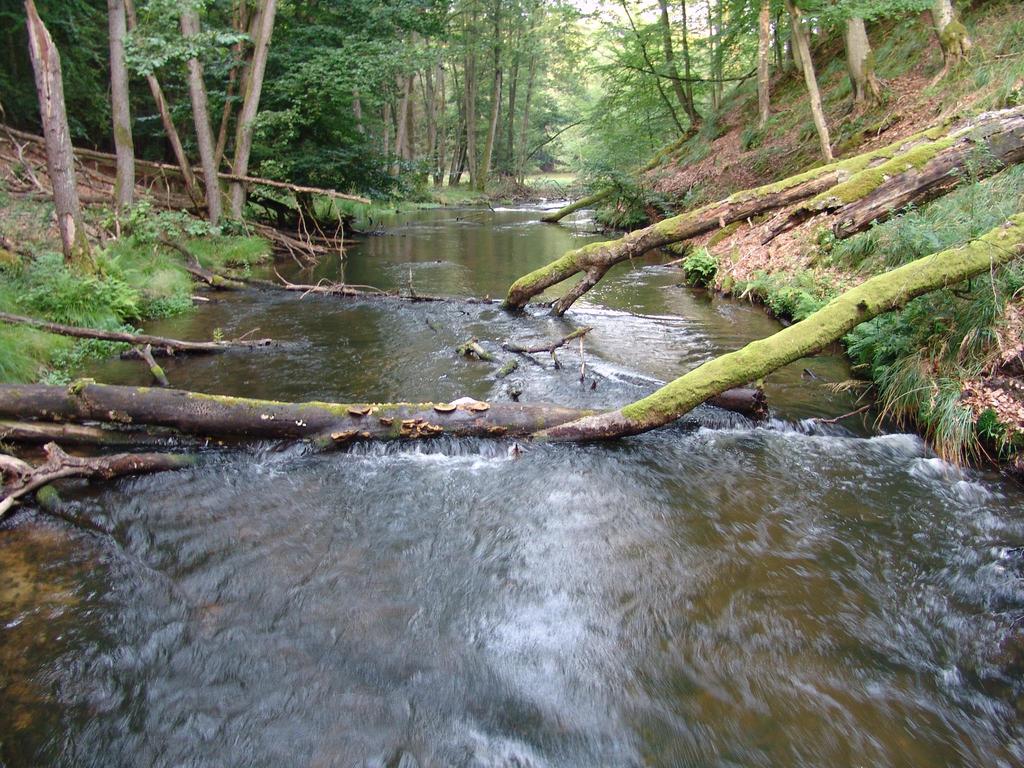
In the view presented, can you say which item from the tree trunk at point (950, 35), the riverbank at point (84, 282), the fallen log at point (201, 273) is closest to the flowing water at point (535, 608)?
the riverbank at point (84, 282)

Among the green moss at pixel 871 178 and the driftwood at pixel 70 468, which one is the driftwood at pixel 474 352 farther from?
the green moss at pixel 871 178

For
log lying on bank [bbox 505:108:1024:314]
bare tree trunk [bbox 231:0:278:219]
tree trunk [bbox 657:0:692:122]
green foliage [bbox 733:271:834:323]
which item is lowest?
green foliage [bbox 733:271:834:323]

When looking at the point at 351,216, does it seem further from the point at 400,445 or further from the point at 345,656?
the point at 345,656

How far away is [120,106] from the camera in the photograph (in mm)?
10852

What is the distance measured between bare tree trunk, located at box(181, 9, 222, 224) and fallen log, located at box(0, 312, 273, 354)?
7.43 meters

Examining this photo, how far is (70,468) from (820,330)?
20.3 ft

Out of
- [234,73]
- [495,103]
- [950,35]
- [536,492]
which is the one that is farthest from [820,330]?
[495,103]

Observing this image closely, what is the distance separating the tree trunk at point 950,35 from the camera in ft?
38.1

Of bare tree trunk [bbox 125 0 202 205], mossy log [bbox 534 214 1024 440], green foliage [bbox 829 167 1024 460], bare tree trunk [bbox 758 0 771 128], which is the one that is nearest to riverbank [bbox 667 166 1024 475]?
green foliage [bbox 829 167 1024 460]

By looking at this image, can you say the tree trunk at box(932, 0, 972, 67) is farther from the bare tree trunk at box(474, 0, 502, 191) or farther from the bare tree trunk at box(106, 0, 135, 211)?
the bare tree trunk at box(474, 0, 502, 191)

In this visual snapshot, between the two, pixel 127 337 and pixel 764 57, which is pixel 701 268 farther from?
pixel 127 337

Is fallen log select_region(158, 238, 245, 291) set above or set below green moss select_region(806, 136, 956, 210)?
below

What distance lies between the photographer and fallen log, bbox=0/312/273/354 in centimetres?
639

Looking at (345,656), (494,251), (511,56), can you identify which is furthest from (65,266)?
(511,56)
